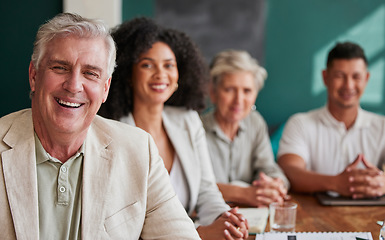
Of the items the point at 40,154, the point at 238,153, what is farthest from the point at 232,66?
the point at 40,154

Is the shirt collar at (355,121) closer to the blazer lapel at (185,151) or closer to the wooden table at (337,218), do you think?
the wooden table at (337,218)

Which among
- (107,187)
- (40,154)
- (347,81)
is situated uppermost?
(347,81)

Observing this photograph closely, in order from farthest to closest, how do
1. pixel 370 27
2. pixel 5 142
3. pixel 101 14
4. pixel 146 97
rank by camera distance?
pixel 370 27 → pixel 101 14 → pixel 146 97 → pixel 5 142

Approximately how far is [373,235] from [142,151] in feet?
3.10

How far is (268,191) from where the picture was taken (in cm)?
221

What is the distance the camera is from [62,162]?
1.47 meters

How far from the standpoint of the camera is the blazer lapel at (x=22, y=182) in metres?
1.32

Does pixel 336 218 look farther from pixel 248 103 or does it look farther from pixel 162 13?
pixel 162 13

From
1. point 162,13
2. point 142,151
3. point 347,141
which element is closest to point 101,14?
point 162,13

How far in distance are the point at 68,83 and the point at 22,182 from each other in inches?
12.8

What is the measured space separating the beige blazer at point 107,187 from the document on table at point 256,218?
0.36 meters

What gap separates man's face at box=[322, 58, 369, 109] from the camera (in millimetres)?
2789

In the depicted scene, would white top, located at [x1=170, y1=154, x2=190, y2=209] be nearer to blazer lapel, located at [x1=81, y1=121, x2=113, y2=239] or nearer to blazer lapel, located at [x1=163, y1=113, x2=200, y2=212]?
blazer lapel, located at [x1=163, y1=113, x2=200, y2=212]

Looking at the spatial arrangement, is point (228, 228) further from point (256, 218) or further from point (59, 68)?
point (59, 68)
